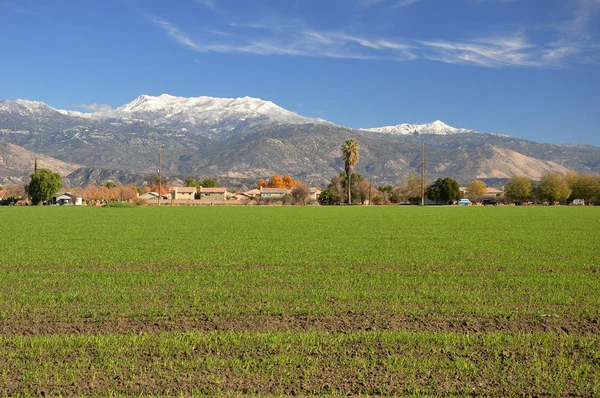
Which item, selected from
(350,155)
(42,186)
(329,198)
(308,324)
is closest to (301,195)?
(329,198)

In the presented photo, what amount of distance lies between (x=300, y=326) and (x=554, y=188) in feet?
501

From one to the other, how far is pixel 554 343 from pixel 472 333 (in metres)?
1.44

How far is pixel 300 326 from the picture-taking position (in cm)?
1167

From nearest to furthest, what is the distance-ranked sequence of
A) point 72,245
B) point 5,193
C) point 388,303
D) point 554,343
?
point 554,343 < point 388,303 < point 72,245 < point 5,193

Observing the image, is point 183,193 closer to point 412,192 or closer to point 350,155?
point 350,155

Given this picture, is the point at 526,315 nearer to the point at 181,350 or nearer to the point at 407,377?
the point at 407,377

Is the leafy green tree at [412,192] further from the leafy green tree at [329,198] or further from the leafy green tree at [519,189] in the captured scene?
the leafy green tree at [519,189]

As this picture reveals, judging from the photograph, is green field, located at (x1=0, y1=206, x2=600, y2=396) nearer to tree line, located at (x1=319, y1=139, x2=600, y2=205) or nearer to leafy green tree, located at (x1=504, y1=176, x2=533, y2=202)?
tree line, located at (x1=319, y1=139, x2=600, y2=205)

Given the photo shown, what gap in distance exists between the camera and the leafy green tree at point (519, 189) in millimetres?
154750

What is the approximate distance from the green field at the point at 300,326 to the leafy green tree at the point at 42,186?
376 feet

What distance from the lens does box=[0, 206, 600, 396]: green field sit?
8617 millimetres

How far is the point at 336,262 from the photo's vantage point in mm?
21984

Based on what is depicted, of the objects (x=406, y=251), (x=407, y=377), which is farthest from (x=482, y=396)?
(x=406, y=251)

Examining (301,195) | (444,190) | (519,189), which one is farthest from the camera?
(519,189)
